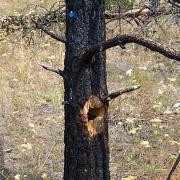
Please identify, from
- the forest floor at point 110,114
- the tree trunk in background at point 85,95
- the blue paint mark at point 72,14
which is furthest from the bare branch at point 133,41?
the forest floor at point 110,114

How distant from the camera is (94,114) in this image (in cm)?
299

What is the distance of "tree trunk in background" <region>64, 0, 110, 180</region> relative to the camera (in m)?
2.85

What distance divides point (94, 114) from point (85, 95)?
154mm

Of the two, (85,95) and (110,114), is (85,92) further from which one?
(110,114)

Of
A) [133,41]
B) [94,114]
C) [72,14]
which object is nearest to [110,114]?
[94,114]

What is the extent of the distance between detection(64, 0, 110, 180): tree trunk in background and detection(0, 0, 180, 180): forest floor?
4.30 ft

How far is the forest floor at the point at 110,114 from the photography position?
454cm

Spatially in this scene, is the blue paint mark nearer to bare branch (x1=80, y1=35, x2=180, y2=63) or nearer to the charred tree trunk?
the charred tree trunk

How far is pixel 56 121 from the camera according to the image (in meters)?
5.49

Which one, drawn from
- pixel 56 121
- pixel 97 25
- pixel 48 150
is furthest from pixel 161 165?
pixel 97 25

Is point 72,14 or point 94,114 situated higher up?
point 72,14

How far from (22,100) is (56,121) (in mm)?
713

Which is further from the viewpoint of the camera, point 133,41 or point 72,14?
point 72,14

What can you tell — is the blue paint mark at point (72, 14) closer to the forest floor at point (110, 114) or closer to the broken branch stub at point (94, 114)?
the broken branch stub at point (94, 114)
